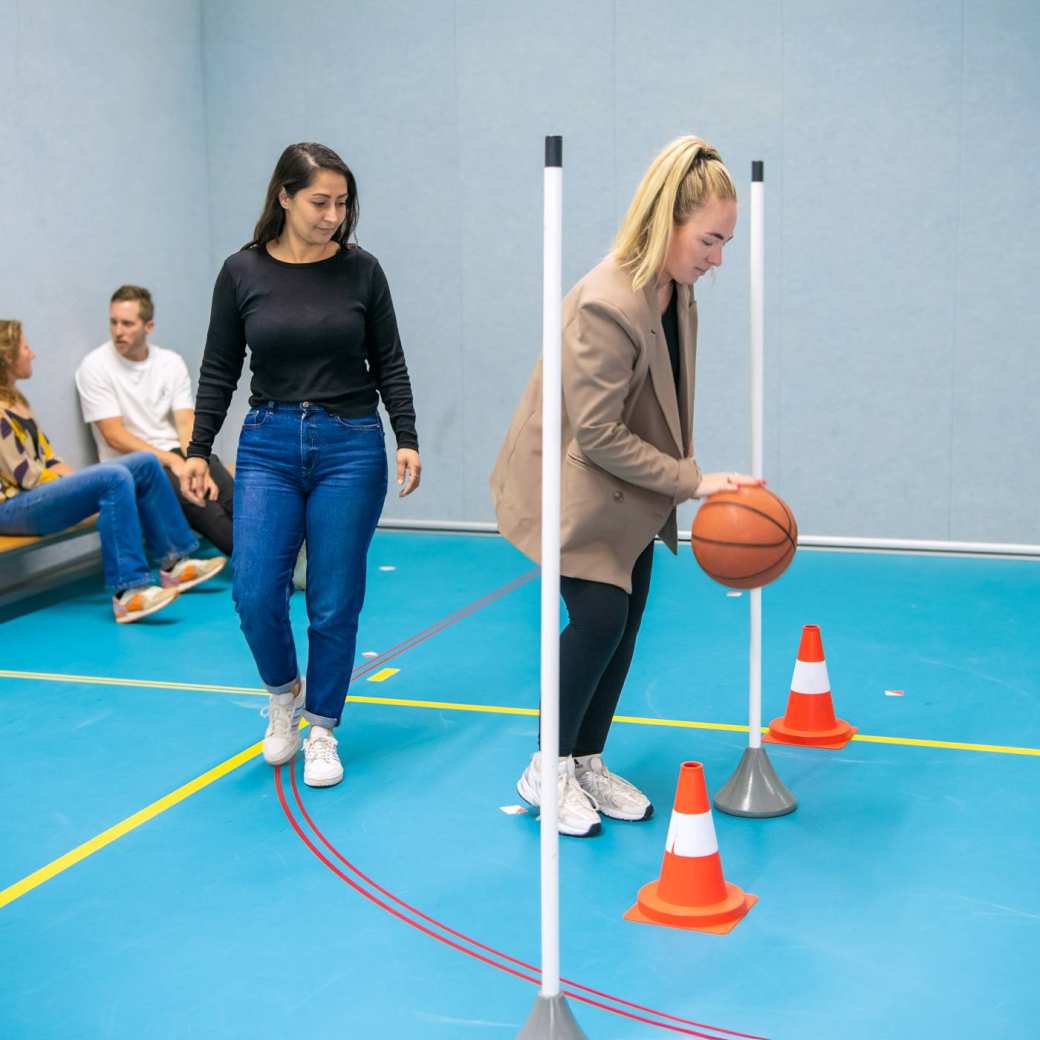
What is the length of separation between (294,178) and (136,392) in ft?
11.2

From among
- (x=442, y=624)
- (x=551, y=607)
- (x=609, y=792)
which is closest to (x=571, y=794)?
(x=609, y=792)

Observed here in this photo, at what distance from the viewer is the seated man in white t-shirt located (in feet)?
21.6

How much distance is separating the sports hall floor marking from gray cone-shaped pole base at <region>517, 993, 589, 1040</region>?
4.43 ft

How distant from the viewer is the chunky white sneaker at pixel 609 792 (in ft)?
11.3

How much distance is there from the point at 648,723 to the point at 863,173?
12.2 ft

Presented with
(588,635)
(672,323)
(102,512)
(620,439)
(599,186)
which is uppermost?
(599,186)

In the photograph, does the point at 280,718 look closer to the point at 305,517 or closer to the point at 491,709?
the point at 305,517

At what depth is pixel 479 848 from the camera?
3309 mm

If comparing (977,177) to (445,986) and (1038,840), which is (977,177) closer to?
(1038,840)

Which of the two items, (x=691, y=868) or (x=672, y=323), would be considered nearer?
(x=691, y=868)

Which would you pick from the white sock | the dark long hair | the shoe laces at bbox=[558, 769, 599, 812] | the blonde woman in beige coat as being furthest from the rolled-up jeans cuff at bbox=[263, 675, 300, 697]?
the dark long hair

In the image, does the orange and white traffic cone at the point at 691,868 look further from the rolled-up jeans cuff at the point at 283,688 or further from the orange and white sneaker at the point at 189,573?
the orange and white sneaker at the point at 189,573

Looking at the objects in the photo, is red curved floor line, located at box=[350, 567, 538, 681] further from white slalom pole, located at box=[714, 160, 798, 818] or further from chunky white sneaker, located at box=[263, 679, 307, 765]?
white slalom pole, located at box=[714, 160, 798, 818]

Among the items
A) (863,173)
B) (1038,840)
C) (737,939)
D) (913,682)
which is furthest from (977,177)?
(737,939)
